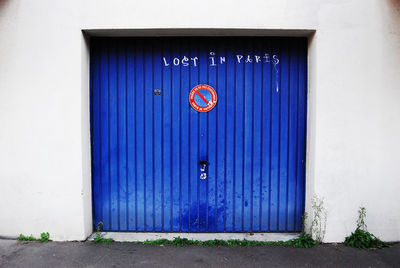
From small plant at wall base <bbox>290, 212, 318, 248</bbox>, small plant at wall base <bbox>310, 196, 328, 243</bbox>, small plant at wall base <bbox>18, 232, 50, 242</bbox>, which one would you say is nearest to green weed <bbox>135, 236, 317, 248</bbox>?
small plant at wall base <bbox>290, 212, 318, 248</bbox>

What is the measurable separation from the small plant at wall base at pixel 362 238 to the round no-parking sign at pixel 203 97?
237 centimetres

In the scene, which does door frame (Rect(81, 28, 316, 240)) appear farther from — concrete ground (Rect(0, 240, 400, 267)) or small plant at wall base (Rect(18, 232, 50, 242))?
small plant at wall base (Rect(18, 232, 50, 242))

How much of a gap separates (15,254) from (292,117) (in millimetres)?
3854

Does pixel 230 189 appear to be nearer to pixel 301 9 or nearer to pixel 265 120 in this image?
pixel 265 120

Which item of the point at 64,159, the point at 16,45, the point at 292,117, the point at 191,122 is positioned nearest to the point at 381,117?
the point at 292,117

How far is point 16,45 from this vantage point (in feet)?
11.6

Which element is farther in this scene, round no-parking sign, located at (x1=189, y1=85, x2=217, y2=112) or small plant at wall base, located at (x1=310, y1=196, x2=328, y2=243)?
round no-parking sign, located at (x1=189, y1=85, x2=217, y2=112)

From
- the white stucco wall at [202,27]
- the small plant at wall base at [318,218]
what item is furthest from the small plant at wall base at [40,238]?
the small plant at wall base at [318,218]

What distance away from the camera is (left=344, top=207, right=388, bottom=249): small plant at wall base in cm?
354

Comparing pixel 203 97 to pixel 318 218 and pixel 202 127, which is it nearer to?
pixel 202 127

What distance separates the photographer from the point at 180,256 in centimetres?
337

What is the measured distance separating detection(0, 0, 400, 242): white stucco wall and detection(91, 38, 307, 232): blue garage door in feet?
0.94

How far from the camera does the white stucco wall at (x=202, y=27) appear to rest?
11.4 feet

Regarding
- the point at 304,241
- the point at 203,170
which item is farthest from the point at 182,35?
the point at 304,241
